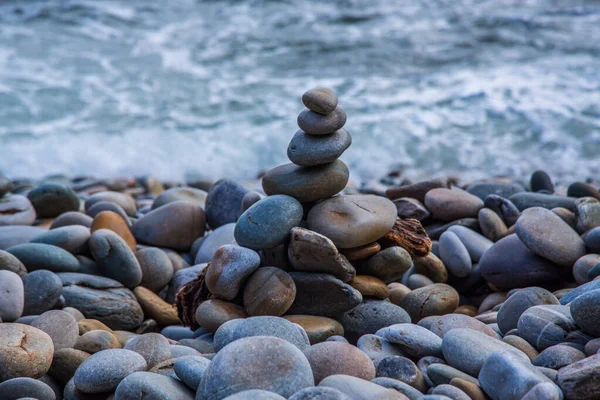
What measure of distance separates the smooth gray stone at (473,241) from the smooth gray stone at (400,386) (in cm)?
163

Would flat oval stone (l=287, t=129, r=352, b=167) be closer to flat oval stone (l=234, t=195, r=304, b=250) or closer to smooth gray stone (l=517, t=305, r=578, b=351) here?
flat oval stone (l=234, t=195, r=304, b=250)

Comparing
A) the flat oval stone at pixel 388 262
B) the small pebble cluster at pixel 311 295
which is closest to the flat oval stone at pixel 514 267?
the small pebble cluster at pixel 311 295

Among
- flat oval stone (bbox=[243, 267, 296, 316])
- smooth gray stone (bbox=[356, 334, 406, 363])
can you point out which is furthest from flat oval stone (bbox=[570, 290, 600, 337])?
flat oval stone (bbox=[243, 267, 296, 316])

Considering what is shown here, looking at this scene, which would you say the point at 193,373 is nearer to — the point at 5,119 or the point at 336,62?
the point at 5,119

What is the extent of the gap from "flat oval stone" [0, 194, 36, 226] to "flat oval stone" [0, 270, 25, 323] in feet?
4.73

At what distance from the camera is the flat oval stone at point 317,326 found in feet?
8.02

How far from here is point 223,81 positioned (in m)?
8.98

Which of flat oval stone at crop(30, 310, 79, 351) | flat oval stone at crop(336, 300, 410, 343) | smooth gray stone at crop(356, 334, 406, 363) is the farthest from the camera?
flat oval stone at crop(336, 300, 410, 343)

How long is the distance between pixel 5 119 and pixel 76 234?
4.96m

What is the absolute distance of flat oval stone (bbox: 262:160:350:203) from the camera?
2709 mm

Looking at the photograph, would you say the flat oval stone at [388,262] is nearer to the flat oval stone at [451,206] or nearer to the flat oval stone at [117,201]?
the flat oval stone at [451,206]

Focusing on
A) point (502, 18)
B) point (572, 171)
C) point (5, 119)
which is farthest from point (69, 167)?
point (502, 18)

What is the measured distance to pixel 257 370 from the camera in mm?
1684

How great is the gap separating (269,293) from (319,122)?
726mm
